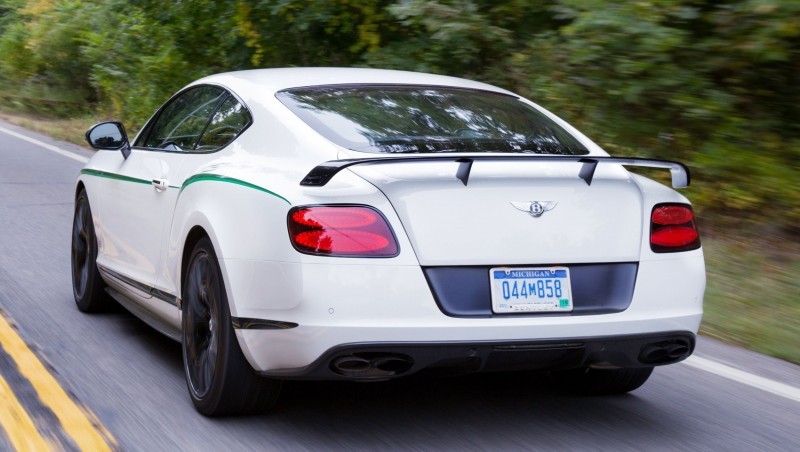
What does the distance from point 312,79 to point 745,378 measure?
2571 mm

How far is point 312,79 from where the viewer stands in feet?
17.1

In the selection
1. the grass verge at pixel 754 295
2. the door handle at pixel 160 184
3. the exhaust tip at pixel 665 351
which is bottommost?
the grass verge at pixel 754 295

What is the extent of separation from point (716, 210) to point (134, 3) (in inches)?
405

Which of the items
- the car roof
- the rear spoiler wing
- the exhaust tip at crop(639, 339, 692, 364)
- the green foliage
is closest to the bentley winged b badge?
the rear spoiler wing

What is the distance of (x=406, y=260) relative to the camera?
394cm

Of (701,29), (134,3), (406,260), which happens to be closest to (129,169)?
(406,260)

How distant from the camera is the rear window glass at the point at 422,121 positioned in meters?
4.52

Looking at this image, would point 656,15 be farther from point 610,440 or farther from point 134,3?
point 134,3

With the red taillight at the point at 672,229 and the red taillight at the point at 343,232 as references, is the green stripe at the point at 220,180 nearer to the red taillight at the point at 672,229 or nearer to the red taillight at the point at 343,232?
the red taillight at the point at 343,232

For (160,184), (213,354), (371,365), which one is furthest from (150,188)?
(371,365)

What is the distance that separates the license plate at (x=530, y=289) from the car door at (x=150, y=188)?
70.7 inches

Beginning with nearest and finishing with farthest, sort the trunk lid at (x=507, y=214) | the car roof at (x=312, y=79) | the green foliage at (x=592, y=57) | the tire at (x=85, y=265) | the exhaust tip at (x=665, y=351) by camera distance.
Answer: the trunk lid at (x=507, y=214) < the exhaust tip at (x=665, y=351) < the car roof at (x=312, y=79) < the tire at (x=85, y=265) < the green foliage at (x=592, y=57)

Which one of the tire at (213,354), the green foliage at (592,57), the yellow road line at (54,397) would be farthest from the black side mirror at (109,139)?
the green foliage at (592,57)

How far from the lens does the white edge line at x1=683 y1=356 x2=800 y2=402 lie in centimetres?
528
